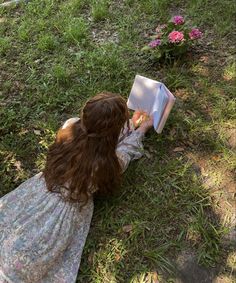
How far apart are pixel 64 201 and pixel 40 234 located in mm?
272

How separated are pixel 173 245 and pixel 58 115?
166 cm

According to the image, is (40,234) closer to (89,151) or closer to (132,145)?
(89,151)

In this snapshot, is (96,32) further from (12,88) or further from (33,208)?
(33,208)

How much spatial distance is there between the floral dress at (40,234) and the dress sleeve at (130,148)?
3cm

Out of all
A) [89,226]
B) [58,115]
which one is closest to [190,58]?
[58,115]

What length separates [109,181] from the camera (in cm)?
297

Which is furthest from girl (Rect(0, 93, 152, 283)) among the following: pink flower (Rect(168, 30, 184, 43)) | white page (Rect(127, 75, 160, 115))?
pink flower (Rect(168, 30, 184, 43))

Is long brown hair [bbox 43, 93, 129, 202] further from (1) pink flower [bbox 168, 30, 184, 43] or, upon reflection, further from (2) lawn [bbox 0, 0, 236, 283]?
(1) pink flower [bbox 168, 30, 184, 43]

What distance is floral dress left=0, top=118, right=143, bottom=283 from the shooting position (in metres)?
2.74

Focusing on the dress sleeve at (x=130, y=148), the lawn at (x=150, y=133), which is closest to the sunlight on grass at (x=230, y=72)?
the lawn at (x=150, y=133)

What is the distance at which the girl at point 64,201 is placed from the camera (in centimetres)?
270

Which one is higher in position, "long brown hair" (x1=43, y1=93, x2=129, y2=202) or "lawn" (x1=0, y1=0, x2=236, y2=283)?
"long brown hair" (x1=43, y1=93, x2=129, y2=202)

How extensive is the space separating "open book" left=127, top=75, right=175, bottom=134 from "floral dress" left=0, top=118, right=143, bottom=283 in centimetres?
50

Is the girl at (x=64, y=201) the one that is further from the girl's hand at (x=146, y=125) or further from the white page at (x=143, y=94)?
the white page at (x=143, y=94)
